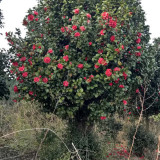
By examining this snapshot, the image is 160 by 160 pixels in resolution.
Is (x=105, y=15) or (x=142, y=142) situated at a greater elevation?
(x=105, y=15)

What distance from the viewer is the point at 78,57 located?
A: 5.20m

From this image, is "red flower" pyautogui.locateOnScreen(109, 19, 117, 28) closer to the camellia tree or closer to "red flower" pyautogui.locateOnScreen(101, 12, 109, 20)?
the camellia tree

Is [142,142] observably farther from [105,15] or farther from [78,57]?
[105,15]

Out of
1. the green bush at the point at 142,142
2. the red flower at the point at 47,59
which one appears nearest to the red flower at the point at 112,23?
the red flower at the point at 47,59

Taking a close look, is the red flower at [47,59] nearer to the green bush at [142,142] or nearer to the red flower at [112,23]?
the red flower at [112,23]

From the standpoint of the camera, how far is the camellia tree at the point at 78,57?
4.81 meters

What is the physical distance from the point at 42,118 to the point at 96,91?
5.57 metres

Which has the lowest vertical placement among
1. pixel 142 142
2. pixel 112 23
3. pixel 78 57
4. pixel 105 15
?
pixel 142 142

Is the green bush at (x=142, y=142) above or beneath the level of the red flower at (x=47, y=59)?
beneath

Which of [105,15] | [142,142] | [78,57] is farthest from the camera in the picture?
[142,142]

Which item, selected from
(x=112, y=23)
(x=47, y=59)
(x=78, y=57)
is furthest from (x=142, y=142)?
(x=47, y=59)

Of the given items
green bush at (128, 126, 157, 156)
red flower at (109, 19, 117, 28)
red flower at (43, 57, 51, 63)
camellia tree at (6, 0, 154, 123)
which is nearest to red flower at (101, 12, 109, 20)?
camellia tree at (6, 0, 154, 123)

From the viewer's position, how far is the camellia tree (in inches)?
189

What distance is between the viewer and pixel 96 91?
16.4 feet
